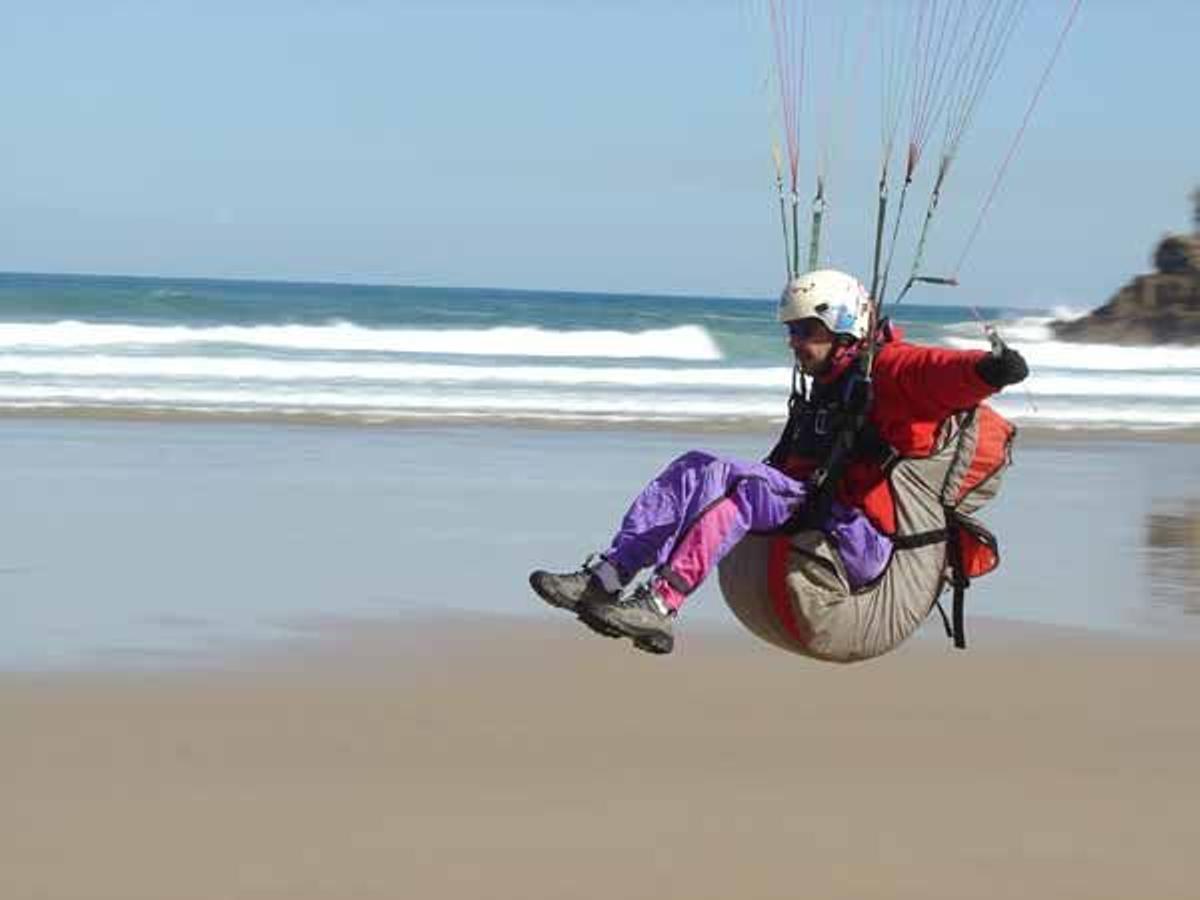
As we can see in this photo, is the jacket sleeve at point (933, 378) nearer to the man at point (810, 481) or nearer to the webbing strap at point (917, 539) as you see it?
the man at point (810, 481)

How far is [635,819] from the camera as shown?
6.41 meters

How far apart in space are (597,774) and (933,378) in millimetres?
2004

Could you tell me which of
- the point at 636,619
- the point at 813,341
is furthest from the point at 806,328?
the point at 636,619

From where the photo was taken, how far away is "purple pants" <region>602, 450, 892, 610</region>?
18.0ft

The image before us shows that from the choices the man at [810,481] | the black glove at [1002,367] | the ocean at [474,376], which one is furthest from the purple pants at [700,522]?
the ocean at [474,376]

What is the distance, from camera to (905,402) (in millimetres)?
5602

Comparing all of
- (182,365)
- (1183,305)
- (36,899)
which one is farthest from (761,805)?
(1183,305)

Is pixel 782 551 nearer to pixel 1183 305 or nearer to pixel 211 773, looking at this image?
pixel 211 773

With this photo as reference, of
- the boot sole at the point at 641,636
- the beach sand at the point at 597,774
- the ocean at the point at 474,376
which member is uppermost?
the boot sole at the point at 641,636

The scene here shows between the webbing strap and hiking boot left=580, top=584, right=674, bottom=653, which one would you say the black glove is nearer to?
the webbing strap

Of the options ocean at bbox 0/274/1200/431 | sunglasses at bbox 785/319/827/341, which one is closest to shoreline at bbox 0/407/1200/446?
ocean at bbox 0/274/1200/431

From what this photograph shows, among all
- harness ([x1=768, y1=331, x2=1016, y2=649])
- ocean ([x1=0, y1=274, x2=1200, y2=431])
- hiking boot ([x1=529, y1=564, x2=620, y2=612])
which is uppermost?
harness ([x1=768, y1=331, x2=1016, y2=649])

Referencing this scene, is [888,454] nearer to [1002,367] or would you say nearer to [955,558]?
[955,558]

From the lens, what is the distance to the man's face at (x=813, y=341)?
5.68m
